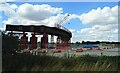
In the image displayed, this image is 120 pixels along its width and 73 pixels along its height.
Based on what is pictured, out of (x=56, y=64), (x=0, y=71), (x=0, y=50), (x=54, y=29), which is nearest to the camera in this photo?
(x=0, y=71)

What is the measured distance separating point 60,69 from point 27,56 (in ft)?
8.32

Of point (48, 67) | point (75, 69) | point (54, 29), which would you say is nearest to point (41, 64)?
point (48, 67)

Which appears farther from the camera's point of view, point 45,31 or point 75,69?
point 45,31

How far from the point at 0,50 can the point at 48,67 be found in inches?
126

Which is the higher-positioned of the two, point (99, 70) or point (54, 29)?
point (54, 29)

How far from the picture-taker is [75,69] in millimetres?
15336

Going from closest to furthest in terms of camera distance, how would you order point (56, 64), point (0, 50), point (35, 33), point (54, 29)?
1. point (56, 64)
2. point (0, 50)
3. point (35, 33)
4. point (54, 29)

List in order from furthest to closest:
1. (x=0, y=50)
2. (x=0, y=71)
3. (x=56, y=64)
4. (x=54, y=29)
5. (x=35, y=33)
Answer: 1. (x=54, y=29)
2. (x=35, y=33)
3. (x=0, y=50)
4. (x=56, y=64)
5. (x=0, y=71)

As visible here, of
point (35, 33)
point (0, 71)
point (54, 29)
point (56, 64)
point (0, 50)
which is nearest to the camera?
point (0, 71)

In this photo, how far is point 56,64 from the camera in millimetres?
15781

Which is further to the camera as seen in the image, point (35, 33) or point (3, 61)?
point (35, 33)

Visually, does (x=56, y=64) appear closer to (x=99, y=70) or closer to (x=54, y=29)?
(x=99, y=70)

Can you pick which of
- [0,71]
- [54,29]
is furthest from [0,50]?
[54,29]

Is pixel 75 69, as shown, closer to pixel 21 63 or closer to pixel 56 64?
pixel 56 64
